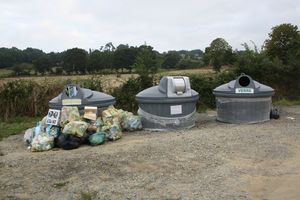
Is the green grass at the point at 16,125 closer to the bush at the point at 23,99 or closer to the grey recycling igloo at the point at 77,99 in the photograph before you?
the bush at the point at 23,99

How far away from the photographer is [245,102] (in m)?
9.87

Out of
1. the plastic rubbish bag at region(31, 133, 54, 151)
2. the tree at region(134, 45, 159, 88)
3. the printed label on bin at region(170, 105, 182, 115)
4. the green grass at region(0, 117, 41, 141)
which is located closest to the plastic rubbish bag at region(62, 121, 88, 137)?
the plastic rubbish bag at region(31, 133, 54, 151)

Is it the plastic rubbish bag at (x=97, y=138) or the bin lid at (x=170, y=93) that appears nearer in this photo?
the plastic rubbish bag at (x=97, y=138)

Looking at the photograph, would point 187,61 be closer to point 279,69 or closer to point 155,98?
point 279,69

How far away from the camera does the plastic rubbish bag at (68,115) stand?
26.4 ft

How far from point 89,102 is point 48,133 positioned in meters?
1.09

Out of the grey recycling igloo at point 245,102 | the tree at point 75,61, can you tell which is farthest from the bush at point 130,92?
the tree at point 75,61

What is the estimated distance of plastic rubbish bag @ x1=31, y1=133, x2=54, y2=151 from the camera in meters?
7.56

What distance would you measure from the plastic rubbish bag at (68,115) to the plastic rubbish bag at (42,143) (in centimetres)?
42

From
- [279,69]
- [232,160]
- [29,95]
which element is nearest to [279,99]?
[279,69]

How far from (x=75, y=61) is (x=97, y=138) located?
1247 inches

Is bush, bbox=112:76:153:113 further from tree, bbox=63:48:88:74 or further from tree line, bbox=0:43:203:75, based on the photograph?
tree, bbox=63:48:88:74

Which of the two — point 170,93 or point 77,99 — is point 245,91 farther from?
point 77,99

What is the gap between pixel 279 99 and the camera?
15.1 meters
